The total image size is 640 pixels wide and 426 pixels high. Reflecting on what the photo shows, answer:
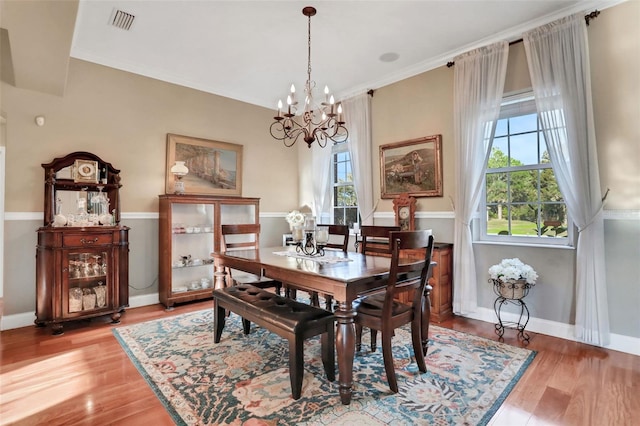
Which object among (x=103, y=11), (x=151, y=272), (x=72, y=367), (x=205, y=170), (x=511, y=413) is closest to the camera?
(x=511, y=413)

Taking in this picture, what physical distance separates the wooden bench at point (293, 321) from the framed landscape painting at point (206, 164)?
Answer: 2.39 meters

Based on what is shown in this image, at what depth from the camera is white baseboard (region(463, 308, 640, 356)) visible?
2.63 m

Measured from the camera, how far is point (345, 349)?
1.92 meters

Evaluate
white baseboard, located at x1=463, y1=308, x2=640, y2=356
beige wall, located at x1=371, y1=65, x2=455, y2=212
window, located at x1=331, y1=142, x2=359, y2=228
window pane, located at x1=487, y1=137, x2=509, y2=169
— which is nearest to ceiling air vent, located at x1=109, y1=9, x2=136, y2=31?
beige wall, located at x1=371, y1=65, x2=455, y2=212

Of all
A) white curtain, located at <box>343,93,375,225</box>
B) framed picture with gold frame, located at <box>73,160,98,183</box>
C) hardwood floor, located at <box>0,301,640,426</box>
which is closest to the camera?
hardwood floor, located at <box>0,301,640,426</box>

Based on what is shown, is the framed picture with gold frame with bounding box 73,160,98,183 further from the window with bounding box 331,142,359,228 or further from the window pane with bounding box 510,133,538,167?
the window pane with bounding box 510,133,538,167

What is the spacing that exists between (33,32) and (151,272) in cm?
275

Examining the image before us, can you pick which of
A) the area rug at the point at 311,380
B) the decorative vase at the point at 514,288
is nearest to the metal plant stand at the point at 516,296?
the decorative vase at the point at 514,288

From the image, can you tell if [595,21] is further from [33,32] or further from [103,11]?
[33,32]

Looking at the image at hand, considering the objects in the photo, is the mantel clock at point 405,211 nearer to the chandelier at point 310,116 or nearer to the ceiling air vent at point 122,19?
the chandelier at point 310,116

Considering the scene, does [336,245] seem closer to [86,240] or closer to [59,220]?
[86,240]

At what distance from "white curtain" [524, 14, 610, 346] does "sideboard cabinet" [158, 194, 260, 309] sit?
146 inches

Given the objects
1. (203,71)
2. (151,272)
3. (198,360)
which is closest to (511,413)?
(198,360)

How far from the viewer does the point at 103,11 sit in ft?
9.71
